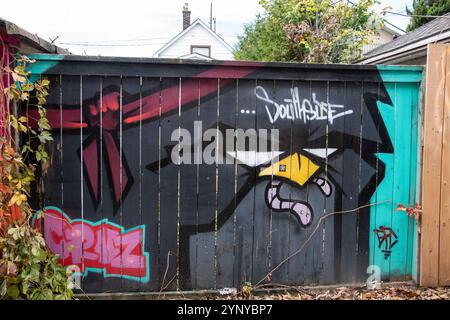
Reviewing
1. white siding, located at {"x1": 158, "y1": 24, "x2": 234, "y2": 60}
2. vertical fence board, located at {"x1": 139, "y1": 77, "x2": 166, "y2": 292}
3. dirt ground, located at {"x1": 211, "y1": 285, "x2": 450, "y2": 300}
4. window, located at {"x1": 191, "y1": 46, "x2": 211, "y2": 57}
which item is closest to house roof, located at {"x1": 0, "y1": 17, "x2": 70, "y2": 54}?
vertical fence board, located at {"x1": 139, "y1": 77, "x2": 166, "y2": 292}

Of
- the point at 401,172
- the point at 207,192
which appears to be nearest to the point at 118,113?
the point at 207,192

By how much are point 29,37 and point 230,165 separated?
180cm

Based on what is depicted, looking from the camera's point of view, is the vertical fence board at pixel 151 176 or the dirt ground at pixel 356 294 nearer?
the vertical fence board at pixel 151 176

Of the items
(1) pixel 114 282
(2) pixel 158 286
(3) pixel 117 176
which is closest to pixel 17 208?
(3) pixel 117 176

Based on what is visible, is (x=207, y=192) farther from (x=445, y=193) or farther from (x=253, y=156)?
(x=445, y=193)

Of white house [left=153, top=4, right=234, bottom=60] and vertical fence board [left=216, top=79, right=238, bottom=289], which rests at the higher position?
white house [left=153, top=4, right=234, bottom=60]

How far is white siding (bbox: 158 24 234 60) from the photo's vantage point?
1090 inches

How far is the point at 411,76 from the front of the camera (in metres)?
3.45

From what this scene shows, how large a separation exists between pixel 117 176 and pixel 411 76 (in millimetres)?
2653

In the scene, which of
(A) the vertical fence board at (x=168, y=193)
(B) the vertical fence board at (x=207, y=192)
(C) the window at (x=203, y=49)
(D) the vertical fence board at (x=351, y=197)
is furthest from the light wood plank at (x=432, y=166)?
(C) the window at (x=203, y=49)

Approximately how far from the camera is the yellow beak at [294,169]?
134 inches

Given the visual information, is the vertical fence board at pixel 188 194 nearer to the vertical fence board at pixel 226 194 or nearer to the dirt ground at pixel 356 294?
the vertical fence board at pixel 226 194

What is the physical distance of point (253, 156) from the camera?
338cm

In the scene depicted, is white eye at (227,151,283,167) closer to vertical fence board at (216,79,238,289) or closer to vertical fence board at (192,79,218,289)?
vertical fence board at (216,79,238,289)
